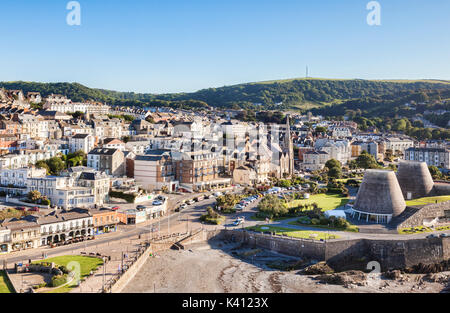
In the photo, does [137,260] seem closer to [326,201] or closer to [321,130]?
[326,201]

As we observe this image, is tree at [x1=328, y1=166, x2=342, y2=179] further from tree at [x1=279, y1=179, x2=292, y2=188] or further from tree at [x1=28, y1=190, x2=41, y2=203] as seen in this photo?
tree at [x1=28, y1=190, x2=41, y2=203]

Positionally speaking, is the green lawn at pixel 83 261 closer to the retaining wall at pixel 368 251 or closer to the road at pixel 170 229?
the road at pixel 170 229

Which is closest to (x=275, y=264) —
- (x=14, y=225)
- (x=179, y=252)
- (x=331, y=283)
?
(x=331, y=283)

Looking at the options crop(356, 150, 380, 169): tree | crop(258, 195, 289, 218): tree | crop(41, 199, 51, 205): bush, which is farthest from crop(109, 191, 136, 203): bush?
crop(356, 150, 380, 169): tree

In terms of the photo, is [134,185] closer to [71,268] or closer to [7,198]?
[7,198]

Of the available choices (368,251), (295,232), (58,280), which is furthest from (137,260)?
(368,251)

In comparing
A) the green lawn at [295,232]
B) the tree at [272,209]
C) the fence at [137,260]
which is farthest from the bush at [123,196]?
the green lawn at [295,232]
